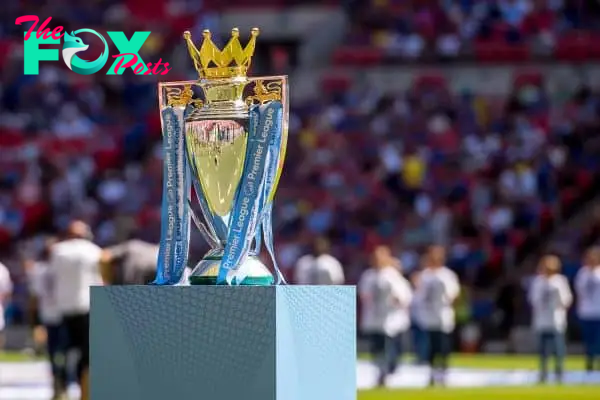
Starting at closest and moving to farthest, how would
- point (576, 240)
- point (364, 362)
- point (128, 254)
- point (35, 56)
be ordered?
point (35, 56), point (128, 254), point (364, 362), point (576, 240)

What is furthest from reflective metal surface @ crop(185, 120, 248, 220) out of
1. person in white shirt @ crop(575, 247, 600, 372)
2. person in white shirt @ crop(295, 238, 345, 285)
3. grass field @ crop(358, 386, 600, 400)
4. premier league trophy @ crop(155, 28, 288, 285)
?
person in white shirt @ crop(575, 247, 600, 372)

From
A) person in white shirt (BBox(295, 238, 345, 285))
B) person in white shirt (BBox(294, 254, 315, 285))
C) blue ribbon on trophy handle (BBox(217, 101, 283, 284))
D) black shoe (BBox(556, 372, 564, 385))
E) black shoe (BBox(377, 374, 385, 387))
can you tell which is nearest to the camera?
blue ribbon on trophy handle (BBox(217, 101, 283, 284))

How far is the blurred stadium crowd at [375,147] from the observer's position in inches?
1177

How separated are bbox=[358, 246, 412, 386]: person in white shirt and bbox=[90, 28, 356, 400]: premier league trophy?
13.3m

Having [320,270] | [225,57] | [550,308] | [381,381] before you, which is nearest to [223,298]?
[225,57]

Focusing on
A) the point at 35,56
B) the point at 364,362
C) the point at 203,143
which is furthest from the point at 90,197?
the point at 203,143

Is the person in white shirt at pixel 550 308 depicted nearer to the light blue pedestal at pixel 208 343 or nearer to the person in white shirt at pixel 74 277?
the person in white shirt at pixel 74 277

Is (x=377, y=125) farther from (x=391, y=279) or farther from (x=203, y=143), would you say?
(x=203, y=143)

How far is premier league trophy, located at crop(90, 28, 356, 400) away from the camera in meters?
7.21

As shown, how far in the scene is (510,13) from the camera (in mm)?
35219

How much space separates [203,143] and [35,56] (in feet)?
13.1

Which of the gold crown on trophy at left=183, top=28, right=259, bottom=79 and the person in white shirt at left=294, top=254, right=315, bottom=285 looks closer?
the gold crown on trophy at left=183, top=28, right=259, bottom=79

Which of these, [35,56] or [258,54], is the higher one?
[258,54]

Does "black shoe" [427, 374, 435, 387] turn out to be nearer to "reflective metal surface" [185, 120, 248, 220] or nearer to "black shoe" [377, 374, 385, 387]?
"black shoe" [377, 374, 385, 387]
